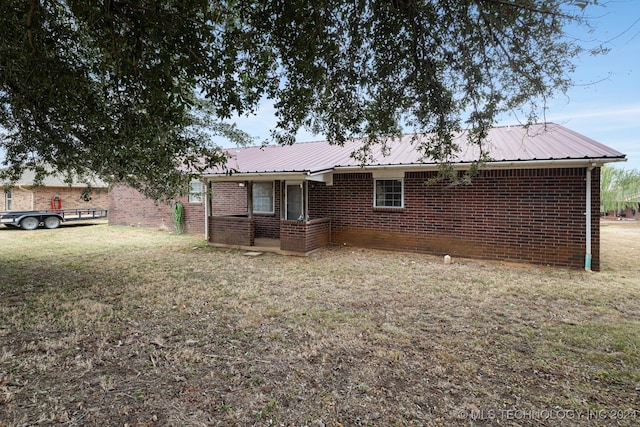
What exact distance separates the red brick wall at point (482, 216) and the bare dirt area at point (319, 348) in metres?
1.09

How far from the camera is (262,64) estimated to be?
4473mm

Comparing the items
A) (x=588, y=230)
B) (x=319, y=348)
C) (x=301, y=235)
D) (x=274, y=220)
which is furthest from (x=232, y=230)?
(x=588, y=230)

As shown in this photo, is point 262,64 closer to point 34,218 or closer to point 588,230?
point 588,230

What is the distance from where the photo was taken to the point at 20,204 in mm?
21281

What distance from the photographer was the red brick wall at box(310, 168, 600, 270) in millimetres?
8000

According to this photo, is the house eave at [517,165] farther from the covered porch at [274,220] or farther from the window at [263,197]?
the window at [263,197]

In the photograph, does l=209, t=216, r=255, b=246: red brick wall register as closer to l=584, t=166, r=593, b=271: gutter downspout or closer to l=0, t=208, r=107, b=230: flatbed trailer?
l=584, t=166, r=593, b=271: gutter downspout

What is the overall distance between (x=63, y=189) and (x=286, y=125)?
24203 millimetres

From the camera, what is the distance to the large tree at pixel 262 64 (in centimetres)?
352

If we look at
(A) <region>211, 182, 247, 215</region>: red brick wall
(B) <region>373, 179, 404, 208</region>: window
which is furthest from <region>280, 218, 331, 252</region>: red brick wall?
(A) <region>211, 182, 247, 215</region>: red brick wall

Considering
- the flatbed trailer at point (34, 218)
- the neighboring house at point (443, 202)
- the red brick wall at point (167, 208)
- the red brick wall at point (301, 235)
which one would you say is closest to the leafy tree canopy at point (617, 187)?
the neighboring house at point (443, 202)

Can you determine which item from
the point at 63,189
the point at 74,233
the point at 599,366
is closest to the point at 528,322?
the point at 599,366

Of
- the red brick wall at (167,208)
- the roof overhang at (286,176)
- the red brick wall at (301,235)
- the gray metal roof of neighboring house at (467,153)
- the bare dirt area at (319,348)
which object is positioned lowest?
the bare dirt area at (319,348)

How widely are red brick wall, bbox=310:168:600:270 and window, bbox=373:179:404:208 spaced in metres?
0.20
